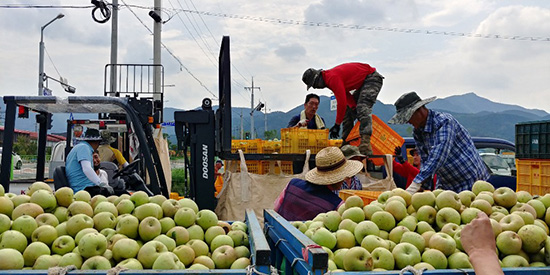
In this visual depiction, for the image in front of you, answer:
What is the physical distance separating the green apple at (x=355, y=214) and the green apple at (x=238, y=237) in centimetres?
69

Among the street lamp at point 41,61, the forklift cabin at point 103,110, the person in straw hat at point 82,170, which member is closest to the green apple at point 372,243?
the forklift cabin at point 103,110

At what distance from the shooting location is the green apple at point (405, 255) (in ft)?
7.98

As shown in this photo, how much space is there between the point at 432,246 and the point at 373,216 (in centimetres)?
48

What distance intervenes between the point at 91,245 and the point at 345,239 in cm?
147

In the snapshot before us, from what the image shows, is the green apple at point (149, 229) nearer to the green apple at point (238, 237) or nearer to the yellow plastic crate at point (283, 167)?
the green apple at point (238, 237)

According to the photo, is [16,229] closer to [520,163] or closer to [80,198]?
[80,198]

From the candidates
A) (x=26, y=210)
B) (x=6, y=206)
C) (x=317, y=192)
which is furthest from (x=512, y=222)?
(x=6, y=206)

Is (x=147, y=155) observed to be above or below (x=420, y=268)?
above

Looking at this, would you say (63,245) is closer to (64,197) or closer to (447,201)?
(64,197)

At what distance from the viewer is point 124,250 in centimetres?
261

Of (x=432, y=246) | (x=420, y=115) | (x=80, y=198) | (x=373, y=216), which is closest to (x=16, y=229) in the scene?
(x=80, y=198)

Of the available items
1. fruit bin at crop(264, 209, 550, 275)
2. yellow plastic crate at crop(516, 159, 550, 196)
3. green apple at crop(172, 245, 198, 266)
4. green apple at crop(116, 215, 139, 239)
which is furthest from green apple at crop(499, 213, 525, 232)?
yellow plastic crate at crop(516, 159, 550, 196)

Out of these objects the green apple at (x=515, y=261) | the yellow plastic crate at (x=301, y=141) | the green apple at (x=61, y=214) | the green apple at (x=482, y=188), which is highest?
the yellow plastic crate at (x=301, y=141)

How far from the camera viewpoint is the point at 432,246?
8.49 ft
